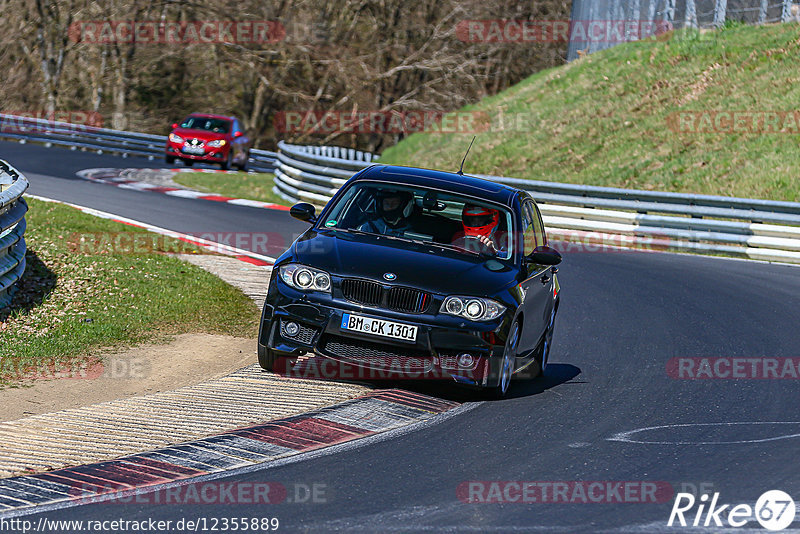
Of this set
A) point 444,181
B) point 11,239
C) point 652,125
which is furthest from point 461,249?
point 652,125

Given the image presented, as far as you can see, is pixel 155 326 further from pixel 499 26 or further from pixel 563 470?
pixel 499 26

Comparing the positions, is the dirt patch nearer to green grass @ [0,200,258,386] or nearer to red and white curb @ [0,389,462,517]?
green grass @ [0,200,258,386]

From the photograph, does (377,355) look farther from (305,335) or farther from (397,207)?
(397,207)

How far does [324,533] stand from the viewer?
5137 millimetres

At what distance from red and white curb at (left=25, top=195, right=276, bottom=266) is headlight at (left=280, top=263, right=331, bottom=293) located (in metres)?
6.75

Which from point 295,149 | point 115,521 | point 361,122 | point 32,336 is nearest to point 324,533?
point 115,521

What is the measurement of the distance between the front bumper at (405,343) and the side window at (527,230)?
4.26ft

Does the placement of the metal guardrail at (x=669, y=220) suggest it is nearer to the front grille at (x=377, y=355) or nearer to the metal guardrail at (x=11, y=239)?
the metal guardrail at (x=11, y=239)

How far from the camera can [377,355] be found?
7973 mm

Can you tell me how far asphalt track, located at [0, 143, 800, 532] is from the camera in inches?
215

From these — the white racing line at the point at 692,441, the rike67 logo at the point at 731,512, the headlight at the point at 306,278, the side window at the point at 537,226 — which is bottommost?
the white racing line at the point at 692,441

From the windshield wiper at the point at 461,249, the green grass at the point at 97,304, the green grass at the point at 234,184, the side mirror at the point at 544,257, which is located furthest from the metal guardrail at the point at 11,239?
the green grass at the point at 234,184

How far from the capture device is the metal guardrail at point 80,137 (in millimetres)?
35844

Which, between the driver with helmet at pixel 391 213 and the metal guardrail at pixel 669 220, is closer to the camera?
the driver with helmet at pixel 391 213
